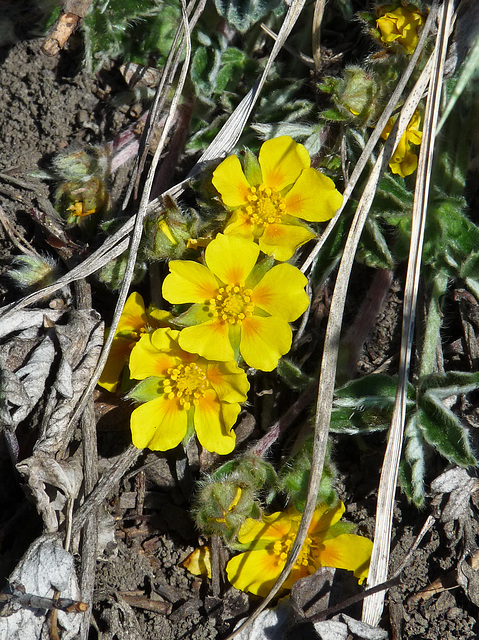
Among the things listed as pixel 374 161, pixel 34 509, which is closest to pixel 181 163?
pixel 374 161

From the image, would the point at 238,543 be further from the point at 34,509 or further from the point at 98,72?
A: the point at 98,72

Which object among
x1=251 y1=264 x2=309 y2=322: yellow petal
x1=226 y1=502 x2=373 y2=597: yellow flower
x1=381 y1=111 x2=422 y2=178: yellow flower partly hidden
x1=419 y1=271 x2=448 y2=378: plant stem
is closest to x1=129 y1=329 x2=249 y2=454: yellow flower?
x1=251 y1=264 x2=309 y2=322: yellow petal

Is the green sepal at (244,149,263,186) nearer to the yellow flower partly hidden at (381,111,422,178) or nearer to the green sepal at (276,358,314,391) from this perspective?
the yellow flower partly hidden at (381,111,422,178)

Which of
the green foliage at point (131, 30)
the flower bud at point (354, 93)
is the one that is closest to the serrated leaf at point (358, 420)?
the flower bud at point (354, 93)

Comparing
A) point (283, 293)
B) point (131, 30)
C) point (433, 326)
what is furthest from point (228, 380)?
point (131, 30)

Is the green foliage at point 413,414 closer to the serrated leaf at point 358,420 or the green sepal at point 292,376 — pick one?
the serrated leaf at point 358,420

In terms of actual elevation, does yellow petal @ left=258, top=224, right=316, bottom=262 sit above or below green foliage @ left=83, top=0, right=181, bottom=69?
below

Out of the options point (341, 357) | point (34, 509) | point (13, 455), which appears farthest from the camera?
point (341, 357)
